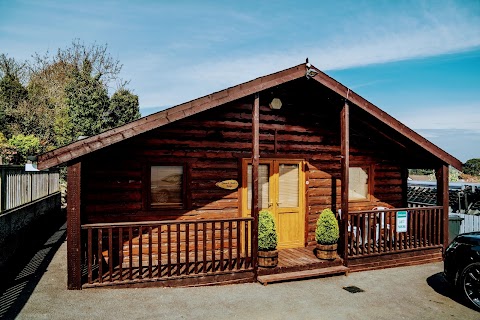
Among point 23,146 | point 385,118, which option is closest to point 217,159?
point 385,118

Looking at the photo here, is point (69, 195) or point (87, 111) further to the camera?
point (87, 111)

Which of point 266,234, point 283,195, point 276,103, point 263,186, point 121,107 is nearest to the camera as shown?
point 266,234

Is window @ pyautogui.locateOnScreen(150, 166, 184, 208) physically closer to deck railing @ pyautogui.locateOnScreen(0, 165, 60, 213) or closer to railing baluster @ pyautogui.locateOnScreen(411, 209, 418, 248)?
deck railing @ pyautogui.locateOnScreen(0, 165, 60, 213)

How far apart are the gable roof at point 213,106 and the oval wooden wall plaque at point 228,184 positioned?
2278 millimetres

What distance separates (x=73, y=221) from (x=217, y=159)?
3.52 meters

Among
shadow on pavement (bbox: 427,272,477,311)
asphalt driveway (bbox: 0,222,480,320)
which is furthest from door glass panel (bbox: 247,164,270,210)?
shadow on pavement (bbox: 427,272,477,311)

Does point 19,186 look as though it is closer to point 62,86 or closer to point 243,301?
point 243,301

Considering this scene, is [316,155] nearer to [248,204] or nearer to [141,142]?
[248,204]

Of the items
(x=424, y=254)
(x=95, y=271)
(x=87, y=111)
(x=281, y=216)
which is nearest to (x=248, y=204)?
(x=281, y=216)

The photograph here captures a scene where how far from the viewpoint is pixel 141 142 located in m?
7.79

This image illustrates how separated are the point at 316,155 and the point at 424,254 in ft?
12.1

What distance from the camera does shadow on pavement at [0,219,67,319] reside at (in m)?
5.73

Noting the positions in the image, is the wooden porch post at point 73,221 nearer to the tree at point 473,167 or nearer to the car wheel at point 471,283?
the car wheel at point 471,283

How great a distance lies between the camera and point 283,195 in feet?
30.2
